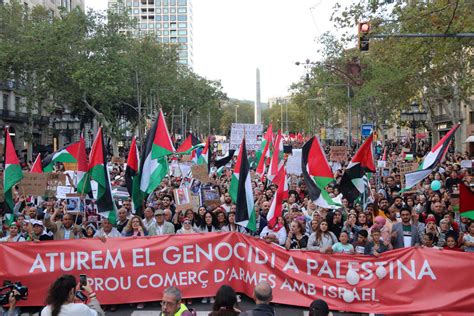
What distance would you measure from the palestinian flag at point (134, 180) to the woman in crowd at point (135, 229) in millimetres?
997

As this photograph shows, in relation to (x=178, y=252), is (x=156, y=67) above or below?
above

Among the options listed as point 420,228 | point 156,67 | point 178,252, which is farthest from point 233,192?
point 156,67

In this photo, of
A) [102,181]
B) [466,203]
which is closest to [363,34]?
[466,203]

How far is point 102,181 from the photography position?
9.82 meters

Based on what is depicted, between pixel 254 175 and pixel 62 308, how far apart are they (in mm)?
14092

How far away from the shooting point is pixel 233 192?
35.8 feet

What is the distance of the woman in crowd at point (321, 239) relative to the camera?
28.9 ft

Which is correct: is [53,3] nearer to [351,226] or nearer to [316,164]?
[316,164]

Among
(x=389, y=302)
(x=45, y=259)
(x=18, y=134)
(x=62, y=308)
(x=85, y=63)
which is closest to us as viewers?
(x=62, y=308)

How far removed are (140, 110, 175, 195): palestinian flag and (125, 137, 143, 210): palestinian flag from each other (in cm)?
13

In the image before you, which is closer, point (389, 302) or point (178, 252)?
point (389, 302)

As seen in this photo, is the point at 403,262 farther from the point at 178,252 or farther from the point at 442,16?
the point at 442,16

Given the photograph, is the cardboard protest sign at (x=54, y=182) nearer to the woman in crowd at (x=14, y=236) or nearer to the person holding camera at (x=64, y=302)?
the woman in crowd at (x=14, y=236)

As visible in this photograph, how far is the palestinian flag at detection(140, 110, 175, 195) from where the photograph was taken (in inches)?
407
